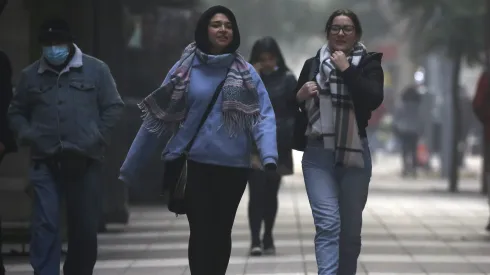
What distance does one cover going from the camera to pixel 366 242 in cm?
1356

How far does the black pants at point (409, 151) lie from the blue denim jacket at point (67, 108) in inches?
817

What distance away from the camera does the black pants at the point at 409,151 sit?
29.2m

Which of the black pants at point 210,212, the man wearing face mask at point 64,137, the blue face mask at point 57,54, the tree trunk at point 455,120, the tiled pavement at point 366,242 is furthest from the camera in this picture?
the tree trunk at point 455,120

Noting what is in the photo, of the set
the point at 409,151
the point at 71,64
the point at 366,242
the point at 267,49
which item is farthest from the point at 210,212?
the point at 409,151

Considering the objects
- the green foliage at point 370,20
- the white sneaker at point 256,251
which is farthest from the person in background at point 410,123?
the white sneaker at point 256,251

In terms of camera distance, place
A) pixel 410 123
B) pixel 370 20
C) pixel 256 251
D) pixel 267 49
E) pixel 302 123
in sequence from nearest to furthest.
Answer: pixel 302 123
pixel 267 49
pixel 256 251
pixel 410 123
pixel 370 20

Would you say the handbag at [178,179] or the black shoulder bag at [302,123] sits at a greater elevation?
the black shoulder bag at [302,123]

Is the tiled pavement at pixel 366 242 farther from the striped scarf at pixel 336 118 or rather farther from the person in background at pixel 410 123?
the person in background at pixel 410 123

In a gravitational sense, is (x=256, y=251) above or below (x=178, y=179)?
below

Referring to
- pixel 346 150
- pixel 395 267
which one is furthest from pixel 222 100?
pixel 395 267

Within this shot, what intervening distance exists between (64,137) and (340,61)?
179 cm

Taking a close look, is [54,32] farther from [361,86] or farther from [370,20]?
[370,20]

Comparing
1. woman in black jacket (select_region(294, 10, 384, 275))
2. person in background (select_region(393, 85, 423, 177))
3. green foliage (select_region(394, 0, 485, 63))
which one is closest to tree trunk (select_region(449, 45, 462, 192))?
green foliage (select_region(394, 0, 485, 63))

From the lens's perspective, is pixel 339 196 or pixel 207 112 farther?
pixel 339 196
